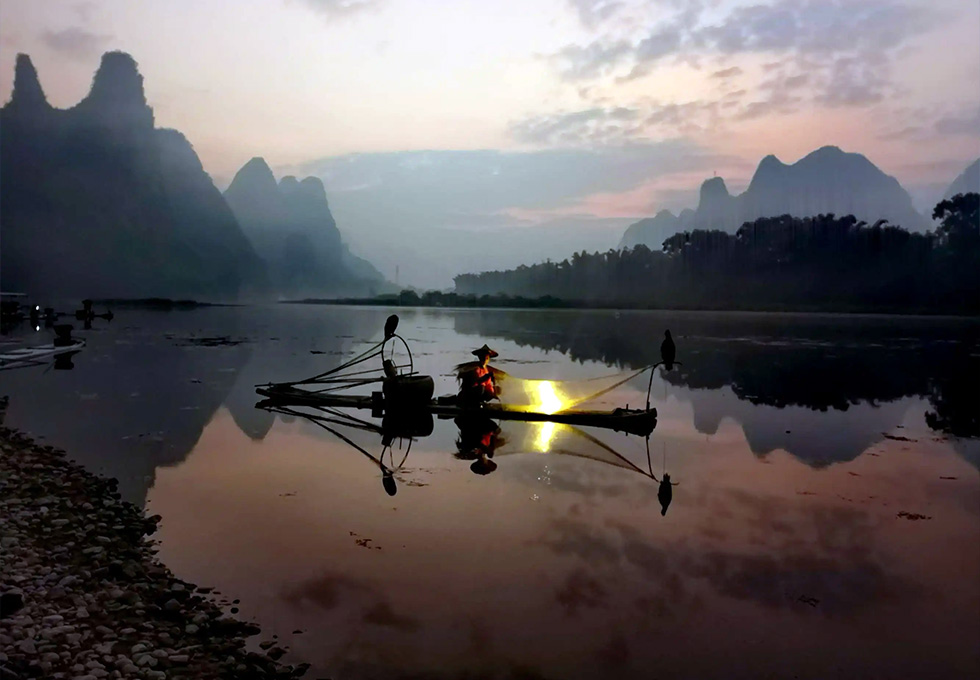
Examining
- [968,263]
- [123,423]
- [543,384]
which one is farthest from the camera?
[968,263]

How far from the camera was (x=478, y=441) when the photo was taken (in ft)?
55.3

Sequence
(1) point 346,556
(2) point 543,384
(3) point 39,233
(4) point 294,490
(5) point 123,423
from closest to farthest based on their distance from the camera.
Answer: (1) point 346,556
(4) point 294,490
(5) point 123,423
(2) point 543,384
(3) point 39,233

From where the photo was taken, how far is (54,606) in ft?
21.6

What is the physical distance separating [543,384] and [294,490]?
28.3 feet

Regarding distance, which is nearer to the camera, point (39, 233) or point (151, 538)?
point (151, 538)

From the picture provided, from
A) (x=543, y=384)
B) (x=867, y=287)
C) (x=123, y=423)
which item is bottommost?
(x=123, y=423)

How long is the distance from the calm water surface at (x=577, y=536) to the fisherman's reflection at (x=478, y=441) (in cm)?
30

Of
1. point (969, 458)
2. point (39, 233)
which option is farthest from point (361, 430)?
point (39, 233)

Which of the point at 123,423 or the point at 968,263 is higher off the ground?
the point at 968,263

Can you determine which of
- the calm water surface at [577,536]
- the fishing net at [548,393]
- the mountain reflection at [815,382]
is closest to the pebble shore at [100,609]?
the calm water surface at [577,536]

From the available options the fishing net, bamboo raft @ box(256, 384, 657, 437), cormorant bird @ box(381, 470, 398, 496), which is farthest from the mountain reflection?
cormorant bird @ box(381, 470, 398, 496)

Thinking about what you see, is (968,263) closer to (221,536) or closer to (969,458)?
(969,458)

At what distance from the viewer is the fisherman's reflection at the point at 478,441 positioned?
14.5 meters

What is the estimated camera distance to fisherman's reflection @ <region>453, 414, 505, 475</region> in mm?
14495
